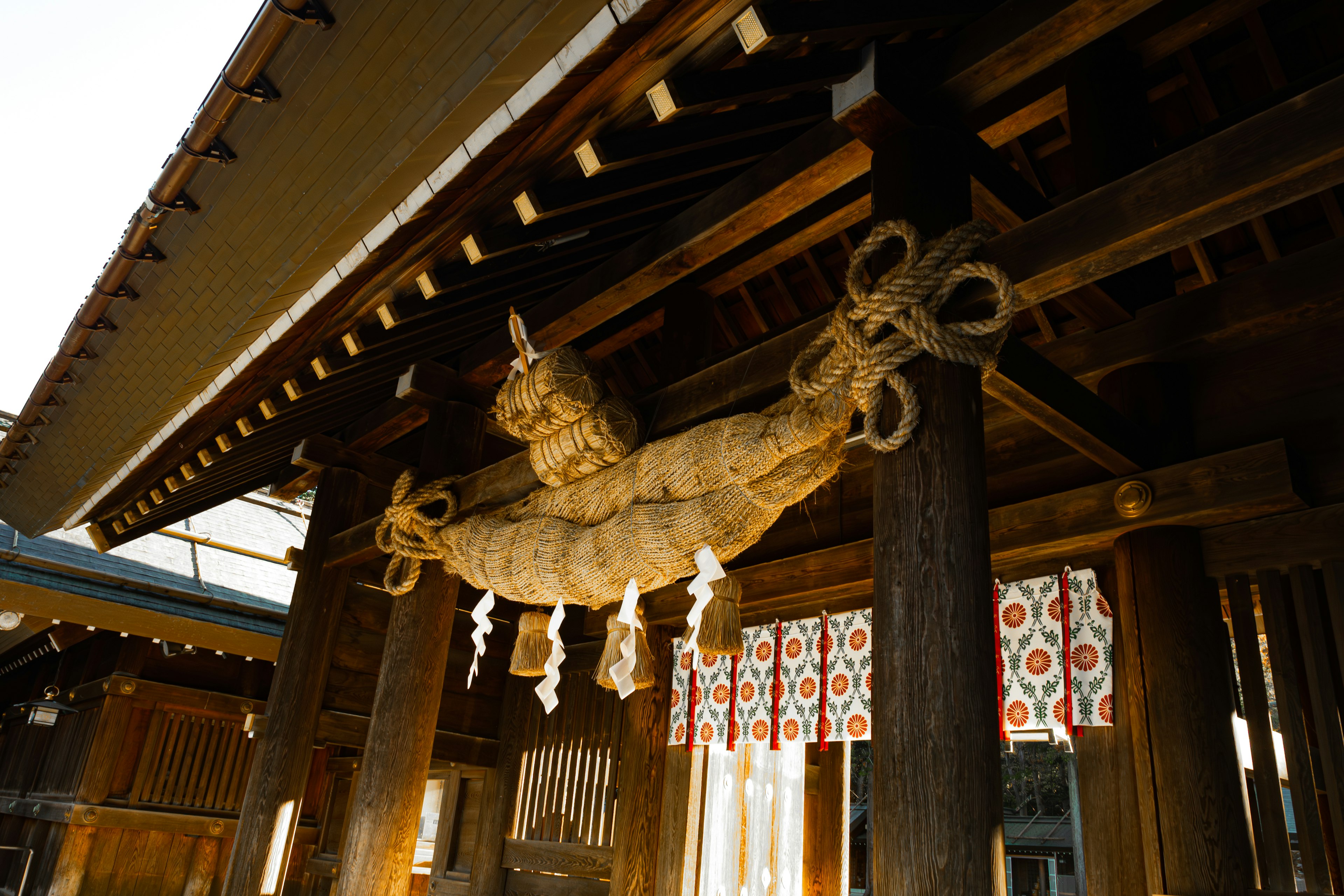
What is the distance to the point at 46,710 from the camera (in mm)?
9531

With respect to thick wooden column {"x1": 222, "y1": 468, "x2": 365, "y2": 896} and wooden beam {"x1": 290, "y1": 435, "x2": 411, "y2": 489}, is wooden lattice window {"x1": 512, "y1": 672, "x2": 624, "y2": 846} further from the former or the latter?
wooden beam {"x1": 290, "y1": 435, "x2": 411, "y2": 489}

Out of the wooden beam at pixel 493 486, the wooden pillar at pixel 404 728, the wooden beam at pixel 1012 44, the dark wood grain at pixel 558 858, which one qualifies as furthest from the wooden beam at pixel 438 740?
the wooden beam at pixel 1012 44

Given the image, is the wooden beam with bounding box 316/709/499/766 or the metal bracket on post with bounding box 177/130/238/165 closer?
the metal bracket on post with bounding box 177/130/238/165

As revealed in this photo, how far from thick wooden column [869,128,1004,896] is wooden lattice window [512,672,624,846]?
13.7 ft

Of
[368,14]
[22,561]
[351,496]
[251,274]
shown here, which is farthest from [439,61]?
[22,561]

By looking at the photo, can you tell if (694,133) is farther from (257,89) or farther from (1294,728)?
(1294,728)

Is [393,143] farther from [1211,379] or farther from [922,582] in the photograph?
[1211,379]

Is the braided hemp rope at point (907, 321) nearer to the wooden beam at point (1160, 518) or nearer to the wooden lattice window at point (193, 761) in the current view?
the wooden beam at point (1160, 518)

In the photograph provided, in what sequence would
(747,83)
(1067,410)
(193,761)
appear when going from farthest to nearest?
(193,761) → (1067,410) → (747,83)

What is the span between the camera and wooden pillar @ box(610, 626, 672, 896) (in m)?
5.53

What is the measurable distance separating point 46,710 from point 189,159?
840 cm

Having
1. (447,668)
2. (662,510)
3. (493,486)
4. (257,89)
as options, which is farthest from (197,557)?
(662,510)

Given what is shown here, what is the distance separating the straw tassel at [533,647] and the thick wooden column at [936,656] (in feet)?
7.90

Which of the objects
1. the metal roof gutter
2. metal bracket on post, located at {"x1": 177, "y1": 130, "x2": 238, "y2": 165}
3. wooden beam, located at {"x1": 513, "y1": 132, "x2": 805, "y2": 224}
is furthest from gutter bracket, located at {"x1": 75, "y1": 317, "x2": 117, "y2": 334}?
wooden beam, located at {"x1": 513, "y1": 132, "x2": 805, "y2": 224}
